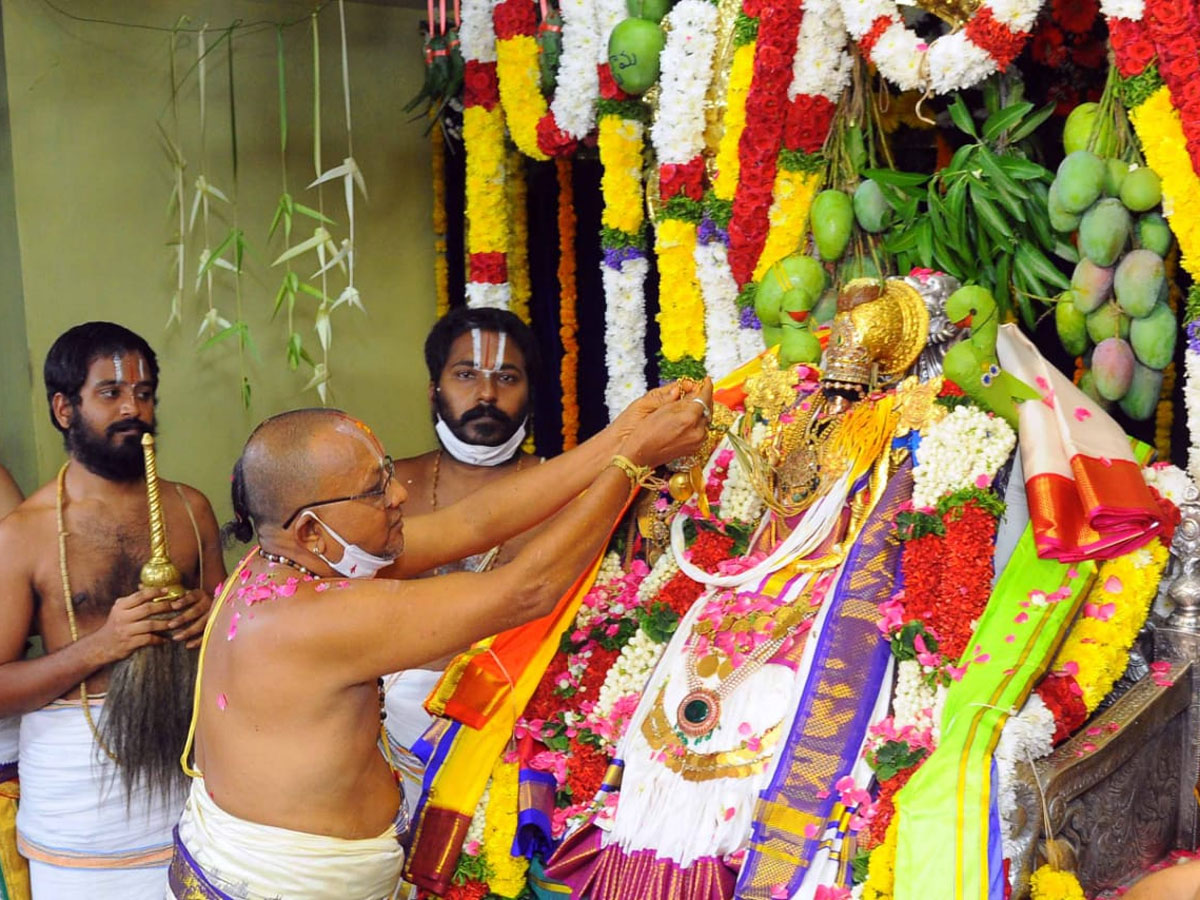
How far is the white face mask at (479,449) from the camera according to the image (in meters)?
4.02

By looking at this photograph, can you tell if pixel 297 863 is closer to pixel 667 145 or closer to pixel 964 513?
pixel 964 513

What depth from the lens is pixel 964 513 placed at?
2848mm

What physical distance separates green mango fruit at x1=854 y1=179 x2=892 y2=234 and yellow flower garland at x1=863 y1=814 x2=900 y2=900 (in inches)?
74.4

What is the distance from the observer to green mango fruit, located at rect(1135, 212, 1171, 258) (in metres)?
3.26

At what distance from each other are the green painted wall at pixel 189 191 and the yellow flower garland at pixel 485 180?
65 cm

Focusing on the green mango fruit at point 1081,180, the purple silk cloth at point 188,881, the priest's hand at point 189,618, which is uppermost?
the green mango fruit at point 1081,180

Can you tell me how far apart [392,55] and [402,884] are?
12.6ft

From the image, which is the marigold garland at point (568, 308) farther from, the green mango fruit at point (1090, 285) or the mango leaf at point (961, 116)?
the green mango fruit at point (1090, 285)

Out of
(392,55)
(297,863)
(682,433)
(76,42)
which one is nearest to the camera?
(297,863)

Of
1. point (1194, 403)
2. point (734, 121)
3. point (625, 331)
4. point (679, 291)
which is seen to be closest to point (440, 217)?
point (625, 331)

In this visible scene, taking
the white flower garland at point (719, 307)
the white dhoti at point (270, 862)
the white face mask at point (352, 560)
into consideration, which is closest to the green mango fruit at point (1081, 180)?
the white flower garland at point (719, 307)

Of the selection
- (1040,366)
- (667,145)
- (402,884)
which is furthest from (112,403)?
(1040,366)

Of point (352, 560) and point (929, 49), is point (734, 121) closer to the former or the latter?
point (929, 49)

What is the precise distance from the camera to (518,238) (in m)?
5.55
